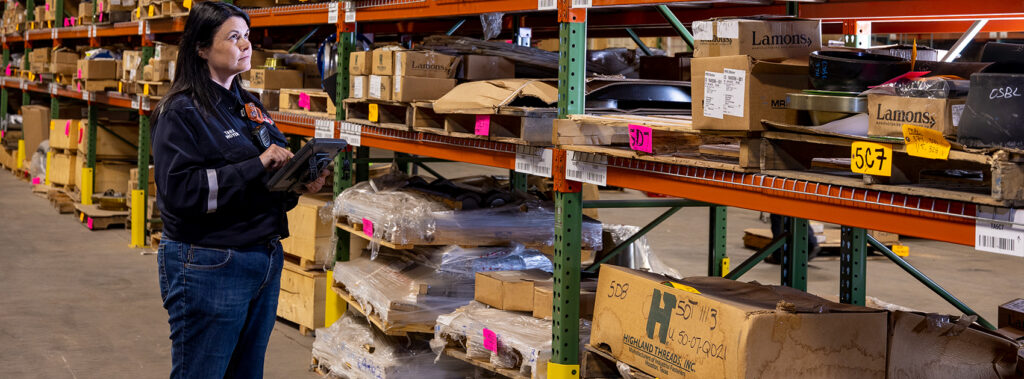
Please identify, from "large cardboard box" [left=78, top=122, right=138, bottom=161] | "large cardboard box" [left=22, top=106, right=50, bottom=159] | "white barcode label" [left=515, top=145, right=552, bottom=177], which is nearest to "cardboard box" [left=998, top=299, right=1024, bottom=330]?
"white barcode label" [left=515, top=145, right=552, bottom=177]

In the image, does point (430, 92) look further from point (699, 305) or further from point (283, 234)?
point (699, 305)

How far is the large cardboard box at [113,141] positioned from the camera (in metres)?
10.2

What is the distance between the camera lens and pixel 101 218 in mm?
9750

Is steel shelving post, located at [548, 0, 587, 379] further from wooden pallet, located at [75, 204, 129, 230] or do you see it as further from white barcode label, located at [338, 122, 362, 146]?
wooden pallet, located at [75, 204, 129, 230]

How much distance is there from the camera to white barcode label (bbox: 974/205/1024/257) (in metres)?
1.97

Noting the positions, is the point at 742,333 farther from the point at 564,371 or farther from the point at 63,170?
the point at 63,170

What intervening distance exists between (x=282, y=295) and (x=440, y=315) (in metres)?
2.22

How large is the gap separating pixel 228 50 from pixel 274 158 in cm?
35

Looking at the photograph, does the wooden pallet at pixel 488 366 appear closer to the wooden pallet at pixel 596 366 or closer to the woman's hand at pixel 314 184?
the wooden pallet at pixel 596 366

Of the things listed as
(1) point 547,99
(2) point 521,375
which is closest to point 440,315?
(2) point 521,375

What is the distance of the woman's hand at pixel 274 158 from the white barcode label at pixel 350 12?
2145 mm

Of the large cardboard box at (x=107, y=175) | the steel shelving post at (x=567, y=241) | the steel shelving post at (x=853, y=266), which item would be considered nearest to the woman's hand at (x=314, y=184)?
the steel shelving post at (x=567, y=241)

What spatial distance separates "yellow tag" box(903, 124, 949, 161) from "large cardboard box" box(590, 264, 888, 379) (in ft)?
2.05

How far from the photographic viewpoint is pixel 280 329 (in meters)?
6.25
